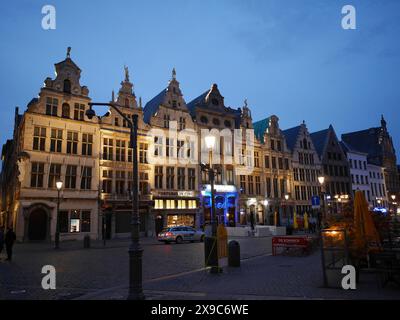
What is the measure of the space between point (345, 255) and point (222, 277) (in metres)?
4.10

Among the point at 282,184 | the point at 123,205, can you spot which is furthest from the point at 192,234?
the point at 282,184

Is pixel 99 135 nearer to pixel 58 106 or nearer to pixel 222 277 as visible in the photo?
pixel 58 106

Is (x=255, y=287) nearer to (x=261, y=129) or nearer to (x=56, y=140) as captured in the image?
(x=56, y=140)

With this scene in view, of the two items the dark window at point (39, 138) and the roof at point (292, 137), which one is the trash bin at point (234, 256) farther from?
the roof at point (292, 137)

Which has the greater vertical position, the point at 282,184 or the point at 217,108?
the point at 217,108

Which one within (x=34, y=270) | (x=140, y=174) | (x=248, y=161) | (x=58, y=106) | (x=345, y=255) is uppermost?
(x=58, y=106)

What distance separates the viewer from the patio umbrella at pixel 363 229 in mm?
9977

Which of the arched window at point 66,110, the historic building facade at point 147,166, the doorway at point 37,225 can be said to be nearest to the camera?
the doorway at point 37,225

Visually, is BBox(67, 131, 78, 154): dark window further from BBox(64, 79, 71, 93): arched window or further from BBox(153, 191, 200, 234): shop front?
BBox(153, 191, 200, 234): shop front

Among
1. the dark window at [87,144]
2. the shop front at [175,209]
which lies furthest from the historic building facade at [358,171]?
the dark window at [87,144]

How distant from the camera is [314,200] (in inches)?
856

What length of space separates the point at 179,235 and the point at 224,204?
17.0 metres

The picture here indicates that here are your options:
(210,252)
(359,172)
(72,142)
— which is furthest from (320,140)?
(210,252)

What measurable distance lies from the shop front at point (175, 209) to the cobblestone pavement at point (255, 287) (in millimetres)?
26442
